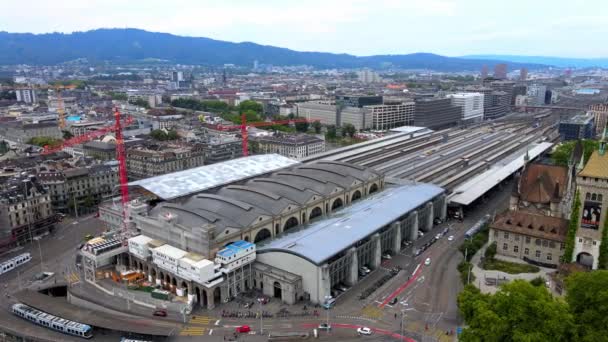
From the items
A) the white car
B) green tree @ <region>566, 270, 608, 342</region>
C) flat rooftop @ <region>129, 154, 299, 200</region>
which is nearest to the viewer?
green tree @ <region>566, 270, 608, 342</region>

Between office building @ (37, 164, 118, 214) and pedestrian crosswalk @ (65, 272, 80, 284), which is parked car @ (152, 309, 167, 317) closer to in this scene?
pedestrian crosswalk @ (65, 272, 80, 284)

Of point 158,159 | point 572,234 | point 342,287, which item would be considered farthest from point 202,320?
point 158,159

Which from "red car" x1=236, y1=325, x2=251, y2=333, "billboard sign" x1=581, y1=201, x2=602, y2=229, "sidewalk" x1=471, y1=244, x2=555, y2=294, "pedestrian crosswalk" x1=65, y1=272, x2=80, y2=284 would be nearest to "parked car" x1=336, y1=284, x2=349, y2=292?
"red car" x1=236, y1=325, x2=251, y2=333

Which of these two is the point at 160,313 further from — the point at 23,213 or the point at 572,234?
the point at 572,234

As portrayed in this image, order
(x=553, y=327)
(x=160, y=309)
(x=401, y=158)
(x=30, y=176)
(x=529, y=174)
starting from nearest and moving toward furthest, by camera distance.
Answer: (x=553, y=327) → (x=160, y=309) → (x=529, y=174) → (x=30, y=176) → (x=401, y=158)

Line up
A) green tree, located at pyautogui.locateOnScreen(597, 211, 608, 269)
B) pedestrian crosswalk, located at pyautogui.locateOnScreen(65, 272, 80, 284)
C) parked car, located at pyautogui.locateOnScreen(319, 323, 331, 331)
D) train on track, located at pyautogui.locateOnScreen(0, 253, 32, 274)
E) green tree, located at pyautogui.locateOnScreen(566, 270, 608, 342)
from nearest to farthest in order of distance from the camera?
1. green tree, located at pyautogui.locateOnScreen(566, 270, 608, 342)
2. parked car, located at pyautogui.locateOnScreen(319, 323, 331, 331)
3. green tree, located at pyautogui.locateOnScreen(597, 211, 608, 269)
4. pedestrian crosswalk, located at pyautogui.locateOnScreen(65, 272, 80, 284)
5. train on track, located at pyautogui.locateOnScreen(0, 253, 32, 274)

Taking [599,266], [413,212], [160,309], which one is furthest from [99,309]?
[599,266]

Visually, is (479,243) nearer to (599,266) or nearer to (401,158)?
(599,266)
